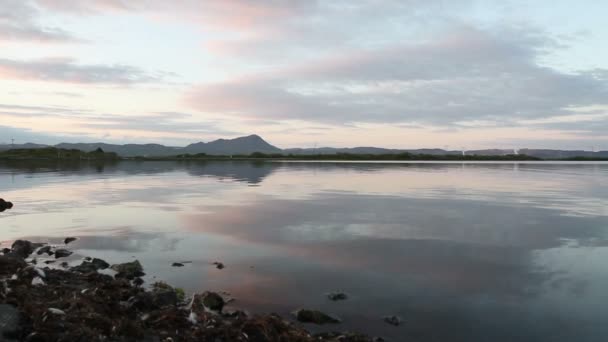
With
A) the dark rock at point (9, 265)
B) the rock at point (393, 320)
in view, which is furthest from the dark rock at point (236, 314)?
the dark rock at point (9, 265)

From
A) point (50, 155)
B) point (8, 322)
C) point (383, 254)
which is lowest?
point (383, 254)

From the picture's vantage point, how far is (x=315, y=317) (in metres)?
10.6

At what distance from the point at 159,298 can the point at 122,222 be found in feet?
48.0

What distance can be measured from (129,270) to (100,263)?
5.18 ft

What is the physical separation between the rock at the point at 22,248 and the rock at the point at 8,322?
8.32 m

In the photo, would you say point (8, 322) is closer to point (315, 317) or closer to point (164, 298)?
point (164, 298)

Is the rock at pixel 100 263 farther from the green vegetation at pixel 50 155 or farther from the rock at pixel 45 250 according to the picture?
the green vegetation at pixel 50 155

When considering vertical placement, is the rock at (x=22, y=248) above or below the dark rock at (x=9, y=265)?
below

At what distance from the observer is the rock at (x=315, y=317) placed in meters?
10.5

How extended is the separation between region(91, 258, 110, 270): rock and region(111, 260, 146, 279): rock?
41 cm

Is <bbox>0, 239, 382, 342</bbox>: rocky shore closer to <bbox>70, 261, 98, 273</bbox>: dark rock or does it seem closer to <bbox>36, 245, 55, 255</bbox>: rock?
<bbox>70, 261, 98, 273</bbox>: dark rock

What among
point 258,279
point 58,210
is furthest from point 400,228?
point 58,210

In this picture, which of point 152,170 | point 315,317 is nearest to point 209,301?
point 315,317

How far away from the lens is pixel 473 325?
1044 centimetres
